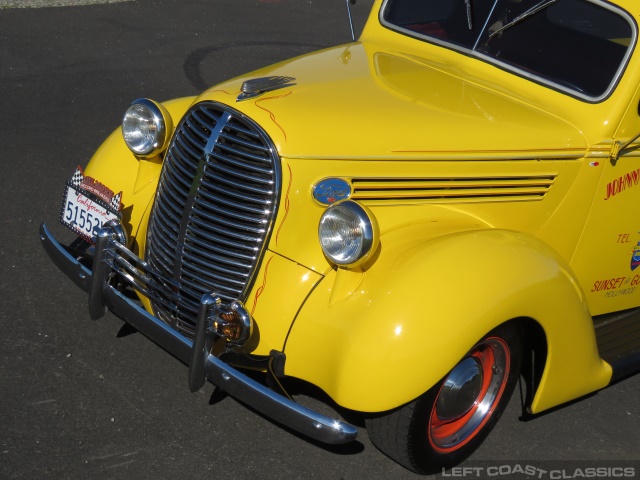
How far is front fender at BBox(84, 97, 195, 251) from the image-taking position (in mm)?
4281

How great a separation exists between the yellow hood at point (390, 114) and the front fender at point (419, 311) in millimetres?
415

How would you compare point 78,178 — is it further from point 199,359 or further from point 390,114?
point 390,114

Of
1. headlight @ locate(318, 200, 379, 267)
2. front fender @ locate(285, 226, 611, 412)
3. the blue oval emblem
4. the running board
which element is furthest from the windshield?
headlight @ locate(318, 200, 379, 267)

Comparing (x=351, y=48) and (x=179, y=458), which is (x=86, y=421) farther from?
(x=351, y=48)

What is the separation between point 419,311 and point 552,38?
1.86m

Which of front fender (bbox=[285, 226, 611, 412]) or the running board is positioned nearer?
front fender (bbox=[285, 226, 611, 412])

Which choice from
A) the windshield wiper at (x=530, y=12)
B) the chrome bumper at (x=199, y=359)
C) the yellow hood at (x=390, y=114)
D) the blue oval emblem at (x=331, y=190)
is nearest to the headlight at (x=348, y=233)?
the blue oval emblem at (x=331, y=190)

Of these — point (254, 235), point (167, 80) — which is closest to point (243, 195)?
point (254, 235)

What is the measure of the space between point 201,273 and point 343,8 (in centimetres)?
833

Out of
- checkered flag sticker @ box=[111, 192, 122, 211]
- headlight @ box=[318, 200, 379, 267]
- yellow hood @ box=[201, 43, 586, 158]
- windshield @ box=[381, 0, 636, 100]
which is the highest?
windshield @ box=[381, 0, 636, 100]

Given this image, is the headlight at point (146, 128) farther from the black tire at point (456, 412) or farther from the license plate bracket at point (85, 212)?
the black tire at point (456, 412)

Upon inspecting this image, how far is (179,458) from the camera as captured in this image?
144 inches

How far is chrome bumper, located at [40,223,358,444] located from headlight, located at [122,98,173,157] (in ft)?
2.08

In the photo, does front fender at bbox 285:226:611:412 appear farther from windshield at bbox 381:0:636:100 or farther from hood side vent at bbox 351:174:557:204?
windshield at bbox 381:0:636:100
